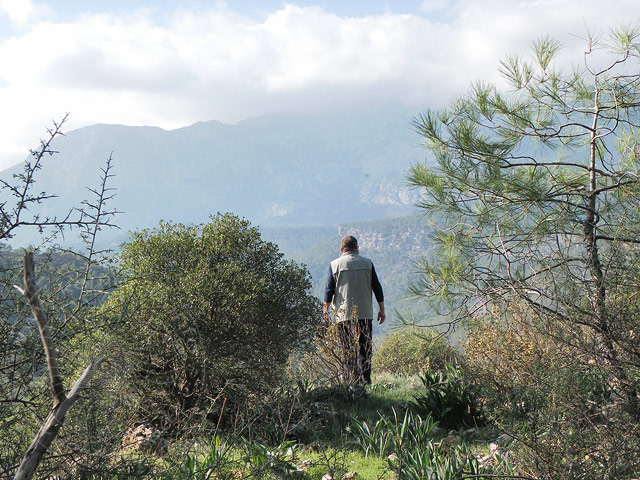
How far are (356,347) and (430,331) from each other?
2.92 ft

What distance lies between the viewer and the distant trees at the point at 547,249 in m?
2.89

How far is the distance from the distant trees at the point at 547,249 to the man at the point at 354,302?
→ 1.17 meters

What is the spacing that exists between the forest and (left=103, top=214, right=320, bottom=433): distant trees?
2 centimetres

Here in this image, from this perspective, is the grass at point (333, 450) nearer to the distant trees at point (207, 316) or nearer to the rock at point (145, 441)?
Result: the rock at point (145, 441)

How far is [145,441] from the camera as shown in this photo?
3818 millimetres

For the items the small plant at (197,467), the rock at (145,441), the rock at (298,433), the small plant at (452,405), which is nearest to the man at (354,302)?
the small plant at (452,405)

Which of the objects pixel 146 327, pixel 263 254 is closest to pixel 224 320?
pixel 146 327

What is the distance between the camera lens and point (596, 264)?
3.89 meters

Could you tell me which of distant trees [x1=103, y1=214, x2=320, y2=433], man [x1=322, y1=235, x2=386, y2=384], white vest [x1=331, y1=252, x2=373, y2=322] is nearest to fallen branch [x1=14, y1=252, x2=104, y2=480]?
distant trees [x1=103, y1=214, x2=320, y2=433]

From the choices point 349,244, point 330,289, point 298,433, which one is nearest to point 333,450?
point 298,433

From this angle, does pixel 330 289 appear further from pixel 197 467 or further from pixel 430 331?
pixel 197 467

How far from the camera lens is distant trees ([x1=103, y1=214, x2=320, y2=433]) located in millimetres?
4398

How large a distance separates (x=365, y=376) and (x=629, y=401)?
4.02 metres

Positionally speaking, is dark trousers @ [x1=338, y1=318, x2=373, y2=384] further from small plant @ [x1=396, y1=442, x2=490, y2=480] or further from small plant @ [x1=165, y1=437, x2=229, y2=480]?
small plant @ [x1=165, y1=437, x2=229, y2=480]
